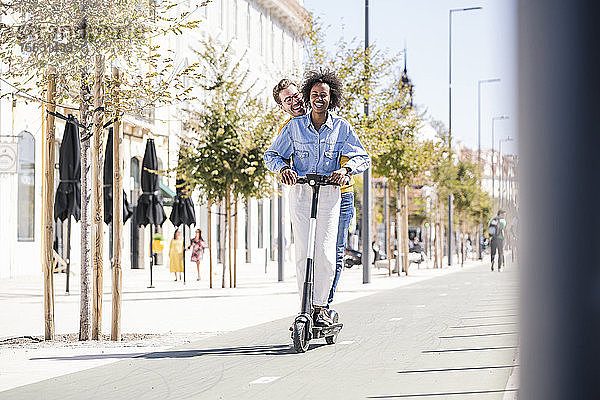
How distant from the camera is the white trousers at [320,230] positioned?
8422 mm

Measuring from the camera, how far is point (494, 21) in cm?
125

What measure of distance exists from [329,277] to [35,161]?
2531 centimetres

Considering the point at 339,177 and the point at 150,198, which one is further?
the point at 150,198

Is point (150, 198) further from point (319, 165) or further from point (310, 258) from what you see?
point (310, 258)

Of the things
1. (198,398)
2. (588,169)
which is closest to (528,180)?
(588,169)

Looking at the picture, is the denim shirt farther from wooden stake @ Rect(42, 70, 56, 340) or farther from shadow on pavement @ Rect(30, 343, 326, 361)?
wooden stake @ Rect(42, 70, 56, 340)

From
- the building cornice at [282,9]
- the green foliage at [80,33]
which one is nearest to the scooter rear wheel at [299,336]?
the green foliage at [80,33]

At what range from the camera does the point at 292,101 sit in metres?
9.21

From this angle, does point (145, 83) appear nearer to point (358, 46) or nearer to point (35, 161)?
point (358, 46)

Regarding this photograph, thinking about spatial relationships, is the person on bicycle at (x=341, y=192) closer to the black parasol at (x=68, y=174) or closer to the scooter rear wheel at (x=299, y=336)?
the scooter rear wheel at (x=299, y=336)

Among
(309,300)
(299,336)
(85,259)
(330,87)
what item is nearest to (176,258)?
(85,259)

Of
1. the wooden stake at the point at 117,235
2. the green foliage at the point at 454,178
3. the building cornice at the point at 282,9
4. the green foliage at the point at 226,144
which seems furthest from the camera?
the building cornice at the point at 282,9

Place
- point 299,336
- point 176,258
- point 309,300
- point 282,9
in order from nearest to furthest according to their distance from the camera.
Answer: point 299,336 < point 309,300 < point 176,258 < point 282,9

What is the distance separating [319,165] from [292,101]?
0.97 m
